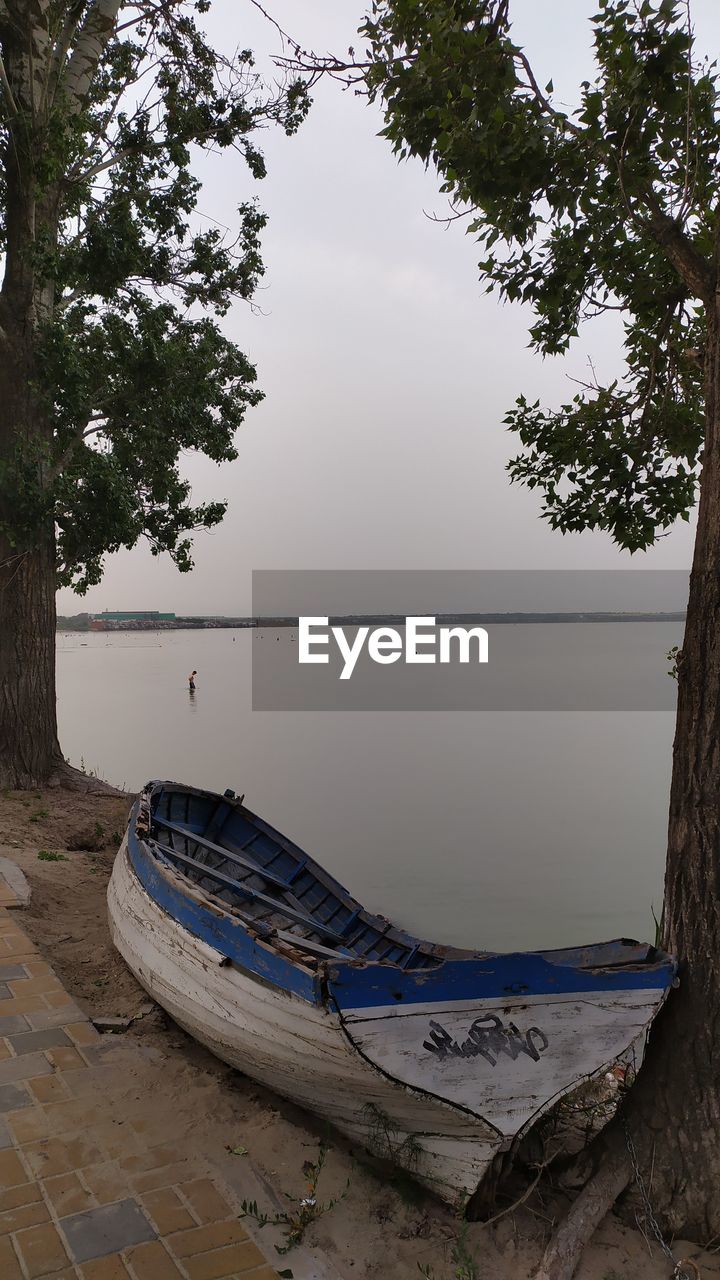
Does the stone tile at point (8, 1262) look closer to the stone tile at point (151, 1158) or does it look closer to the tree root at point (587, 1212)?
the stone tile at point (151, 1158)

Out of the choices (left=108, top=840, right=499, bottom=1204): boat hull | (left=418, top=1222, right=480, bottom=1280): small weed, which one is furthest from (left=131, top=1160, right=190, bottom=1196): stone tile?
(left=418, top=1222, right=480, bottom=1280): small weed

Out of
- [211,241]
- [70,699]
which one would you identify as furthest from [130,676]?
[211,241]

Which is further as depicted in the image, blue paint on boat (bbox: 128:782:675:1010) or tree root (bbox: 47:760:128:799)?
tree root (bbox: 47:760:128:799)

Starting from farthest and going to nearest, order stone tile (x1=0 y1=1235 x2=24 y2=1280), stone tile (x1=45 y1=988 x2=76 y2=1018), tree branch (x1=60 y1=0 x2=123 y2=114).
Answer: tree branch (x1=60 y1=0 x2=123 y2=114) < stone tile (x1=45 y1=988 x2=76 y2=1018) < stone tile (x1=0 y1=1235 x2=24 y2=1280)

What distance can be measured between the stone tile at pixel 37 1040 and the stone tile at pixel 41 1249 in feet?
4.52

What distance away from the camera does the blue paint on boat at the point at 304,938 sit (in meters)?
3.67

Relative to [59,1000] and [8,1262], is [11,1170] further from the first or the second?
[59,1000]

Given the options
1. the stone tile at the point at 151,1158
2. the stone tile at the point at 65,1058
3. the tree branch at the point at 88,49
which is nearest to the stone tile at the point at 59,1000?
the stone tile at the point at 65,1058

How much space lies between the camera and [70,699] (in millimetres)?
39219

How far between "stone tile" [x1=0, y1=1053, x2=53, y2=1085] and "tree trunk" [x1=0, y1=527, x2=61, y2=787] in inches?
293

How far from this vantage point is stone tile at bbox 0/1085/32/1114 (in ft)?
13.3

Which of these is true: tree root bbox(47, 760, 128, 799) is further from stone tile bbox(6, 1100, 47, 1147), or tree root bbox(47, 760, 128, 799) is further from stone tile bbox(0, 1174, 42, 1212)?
stone tile bbox(0, 1174, 42, 1212)

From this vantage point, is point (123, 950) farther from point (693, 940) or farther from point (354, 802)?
point (354, 802)

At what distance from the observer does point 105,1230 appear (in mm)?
3303
